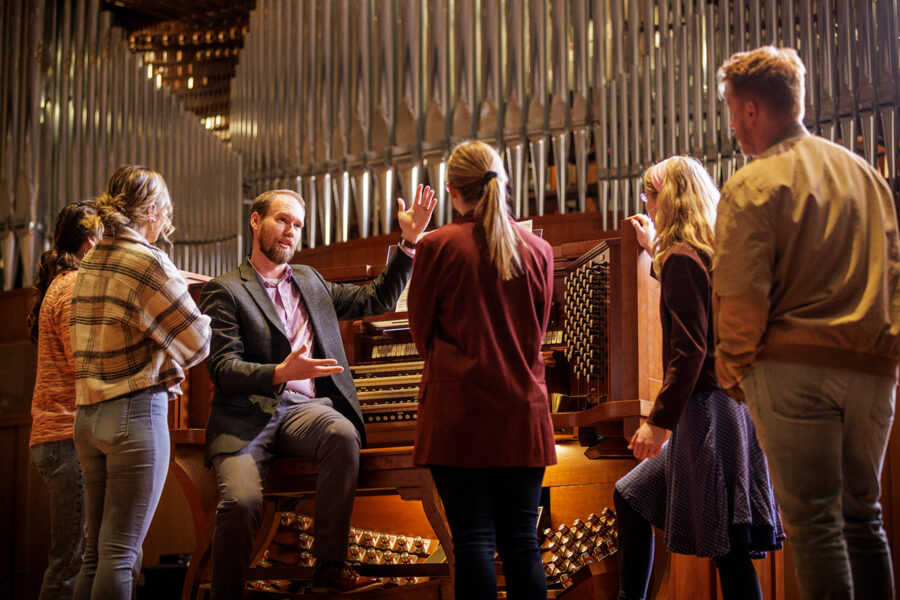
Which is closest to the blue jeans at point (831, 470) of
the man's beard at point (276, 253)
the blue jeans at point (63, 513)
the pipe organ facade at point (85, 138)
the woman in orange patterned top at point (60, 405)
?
the man's beard at point (276, 253)

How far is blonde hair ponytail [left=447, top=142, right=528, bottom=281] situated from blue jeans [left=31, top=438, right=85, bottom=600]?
2046mm

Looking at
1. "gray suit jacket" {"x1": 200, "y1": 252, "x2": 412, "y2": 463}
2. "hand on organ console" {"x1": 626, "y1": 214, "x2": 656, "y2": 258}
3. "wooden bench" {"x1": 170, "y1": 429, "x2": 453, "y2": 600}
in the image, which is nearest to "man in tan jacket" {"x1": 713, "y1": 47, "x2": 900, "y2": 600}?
"hand on organ console" {"x1": 626, "y1": 214, "x2": 656, "y2": 258}

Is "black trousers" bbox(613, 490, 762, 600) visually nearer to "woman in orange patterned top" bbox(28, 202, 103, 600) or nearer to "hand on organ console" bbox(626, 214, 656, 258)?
"hand on organ console" bbox(626, 214, 656, 258)

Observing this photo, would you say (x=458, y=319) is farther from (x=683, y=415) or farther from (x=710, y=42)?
(x=710, y=42)

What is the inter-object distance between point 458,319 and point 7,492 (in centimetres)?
553

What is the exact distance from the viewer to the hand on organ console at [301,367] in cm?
371

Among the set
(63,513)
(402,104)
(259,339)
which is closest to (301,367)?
(259,339)

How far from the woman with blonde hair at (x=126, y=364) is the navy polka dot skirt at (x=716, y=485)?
161cm

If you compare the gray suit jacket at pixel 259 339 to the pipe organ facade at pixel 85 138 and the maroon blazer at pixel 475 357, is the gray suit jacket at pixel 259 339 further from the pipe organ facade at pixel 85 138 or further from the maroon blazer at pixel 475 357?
the pipe organ facade at pixel 85 138

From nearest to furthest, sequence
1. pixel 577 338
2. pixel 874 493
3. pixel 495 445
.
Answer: pixel 874 493, pixel 495 445, pixel 577 338

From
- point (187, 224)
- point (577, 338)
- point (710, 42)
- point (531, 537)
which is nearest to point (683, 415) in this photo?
point (531, 537)

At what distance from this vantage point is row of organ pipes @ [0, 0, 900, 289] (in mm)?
5824

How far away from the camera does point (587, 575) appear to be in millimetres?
4258

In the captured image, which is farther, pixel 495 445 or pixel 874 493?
pixel 495 445
